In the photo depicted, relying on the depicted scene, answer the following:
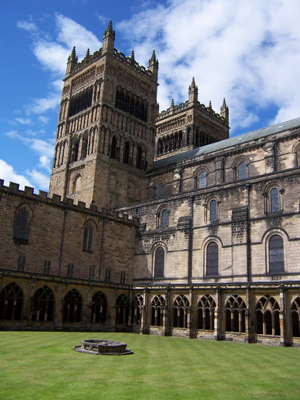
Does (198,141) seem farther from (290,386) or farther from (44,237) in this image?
(290,386)

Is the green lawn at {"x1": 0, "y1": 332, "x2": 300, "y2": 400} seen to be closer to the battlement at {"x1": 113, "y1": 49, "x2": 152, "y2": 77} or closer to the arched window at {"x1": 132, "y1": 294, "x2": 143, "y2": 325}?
the arched window at {"x1": 132, "y1": 294, "x2": 143, "y2": 325}

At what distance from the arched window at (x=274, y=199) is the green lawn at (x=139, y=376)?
61.4ft

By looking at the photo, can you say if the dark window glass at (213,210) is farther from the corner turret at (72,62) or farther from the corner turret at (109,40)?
the corner turret at (72,62)

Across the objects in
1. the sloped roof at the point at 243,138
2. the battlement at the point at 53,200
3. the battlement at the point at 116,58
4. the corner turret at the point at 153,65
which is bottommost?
the battlement at the point at 53,200

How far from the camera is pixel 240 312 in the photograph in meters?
30.1

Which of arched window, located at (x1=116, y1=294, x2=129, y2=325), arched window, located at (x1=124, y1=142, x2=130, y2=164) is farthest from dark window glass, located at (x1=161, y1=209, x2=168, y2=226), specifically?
arched window, located at (x1=124, y1=142, x2=130, y2=164)

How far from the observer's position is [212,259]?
3778 cm

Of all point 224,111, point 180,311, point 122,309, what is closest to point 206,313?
point 180,311

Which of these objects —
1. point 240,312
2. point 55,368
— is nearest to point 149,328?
point 240,312

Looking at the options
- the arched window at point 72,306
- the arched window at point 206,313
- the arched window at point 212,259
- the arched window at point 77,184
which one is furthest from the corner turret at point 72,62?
the arched window at point 206,313

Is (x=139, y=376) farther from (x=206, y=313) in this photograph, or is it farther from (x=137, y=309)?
(x=137, y=309)

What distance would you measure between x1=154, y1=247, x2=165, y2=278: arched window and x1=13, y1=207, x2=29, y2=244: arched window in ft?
45.3

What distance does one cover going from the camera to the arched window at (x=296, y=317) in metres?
27.4

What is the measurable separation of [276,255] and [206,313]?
7604mm
